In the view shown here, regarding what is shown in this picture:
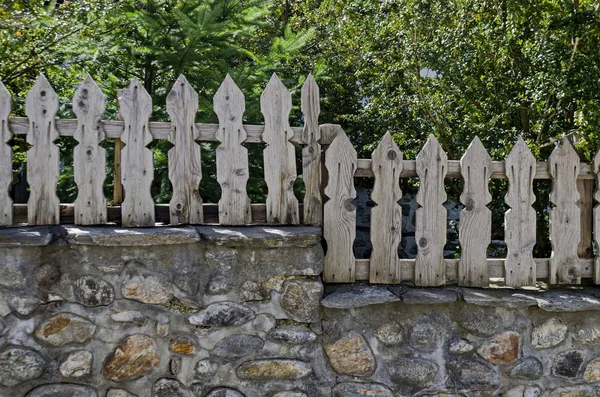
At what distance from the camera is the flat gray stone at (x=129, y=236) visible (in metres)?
2.96

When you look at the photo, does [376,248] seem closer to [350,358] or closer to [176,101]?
[350,358]

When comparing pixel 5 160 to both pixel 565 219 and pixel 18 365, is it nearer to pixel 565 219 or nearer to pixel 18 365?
pixel 18 365

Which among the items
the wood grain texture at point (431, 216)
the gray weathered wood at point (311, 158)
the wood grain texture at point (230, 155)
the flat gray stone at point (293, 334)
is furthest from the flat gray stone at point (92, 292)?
the wood grain texture at point (431, 216)

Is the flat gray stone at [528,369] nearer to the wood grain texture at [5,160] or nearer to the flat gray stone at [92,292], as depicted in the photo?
the flat gray stone at [92,292]

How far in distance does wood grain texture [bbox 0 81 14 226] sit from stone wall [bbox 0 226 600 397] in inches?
3.8

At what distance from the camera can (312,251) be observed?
10.6 feet

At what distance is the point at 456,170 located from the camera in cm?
345

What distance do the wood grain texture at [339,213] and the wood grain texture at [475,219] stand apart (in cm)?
61

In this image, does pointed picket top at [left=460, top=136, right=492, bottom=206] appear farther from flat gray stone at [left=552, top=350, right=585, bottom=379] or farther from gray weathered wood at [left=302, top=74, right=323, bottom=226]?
flat gray stone at [left=552, top=350, right=585, bottom=379]

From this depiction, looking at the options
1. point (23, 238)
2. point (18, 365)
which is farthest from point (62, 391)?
point (23, 238)

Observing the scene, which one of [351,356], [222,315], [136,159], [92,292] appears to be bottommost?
[351,356]

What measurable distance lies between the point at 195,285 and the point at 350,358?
89 cm

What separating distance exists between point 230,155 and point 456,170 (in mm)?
1238

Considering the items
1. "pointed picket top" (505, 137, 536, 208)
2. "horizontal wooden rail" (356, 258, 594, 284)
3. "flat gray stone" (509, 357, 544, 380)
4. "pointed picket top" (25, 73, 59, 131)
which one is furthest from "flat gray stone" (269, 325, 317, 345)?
"pointed picket top" (25, 73, 59, 131)
